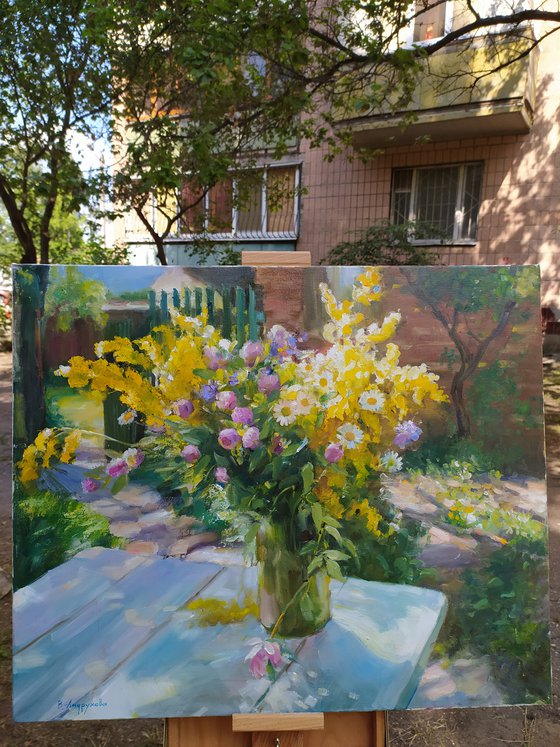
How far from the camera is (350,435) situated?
4.74 ft

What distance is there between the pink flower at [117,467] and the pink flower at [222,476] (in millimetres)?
223

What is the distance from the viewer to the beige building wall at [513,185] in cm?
733

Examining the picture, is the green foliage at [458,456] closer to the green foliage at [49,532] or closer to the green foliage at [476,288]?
the green foliage at [476,288]

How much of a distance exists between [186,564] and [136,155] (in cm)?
388

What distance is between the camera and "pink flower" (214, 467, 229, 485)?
142 centimetres

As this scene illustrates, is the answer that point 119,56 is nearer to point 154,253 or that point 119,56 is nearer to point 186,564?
point 186,564

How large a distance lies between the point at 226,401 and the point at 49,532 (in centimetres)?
54

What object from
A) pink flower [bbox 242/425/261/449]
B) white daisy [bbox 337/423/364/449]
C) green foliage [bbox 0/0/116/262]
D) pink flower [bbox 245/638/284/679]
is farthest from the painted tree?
green foliage [bbox 0/0/116/262]

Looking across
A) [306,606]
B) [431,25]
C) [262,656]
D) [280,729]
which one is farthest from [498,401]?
[431,25]

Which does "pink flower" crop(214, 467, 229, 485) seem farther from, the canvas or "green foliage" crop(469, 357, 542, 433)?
"green foliage" crop(469, 357, 542, 433)

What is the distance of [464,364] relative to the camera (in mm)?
1483

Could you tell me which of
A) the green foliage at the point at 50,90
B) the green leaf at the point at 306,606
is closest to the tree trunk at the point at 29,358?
the green leaf at the point at 306,606

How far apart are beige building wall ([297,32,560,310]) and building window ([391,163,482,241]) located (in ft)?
0.44

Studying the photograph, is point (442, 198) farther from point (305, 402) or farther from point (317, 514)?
point (317, 514)
